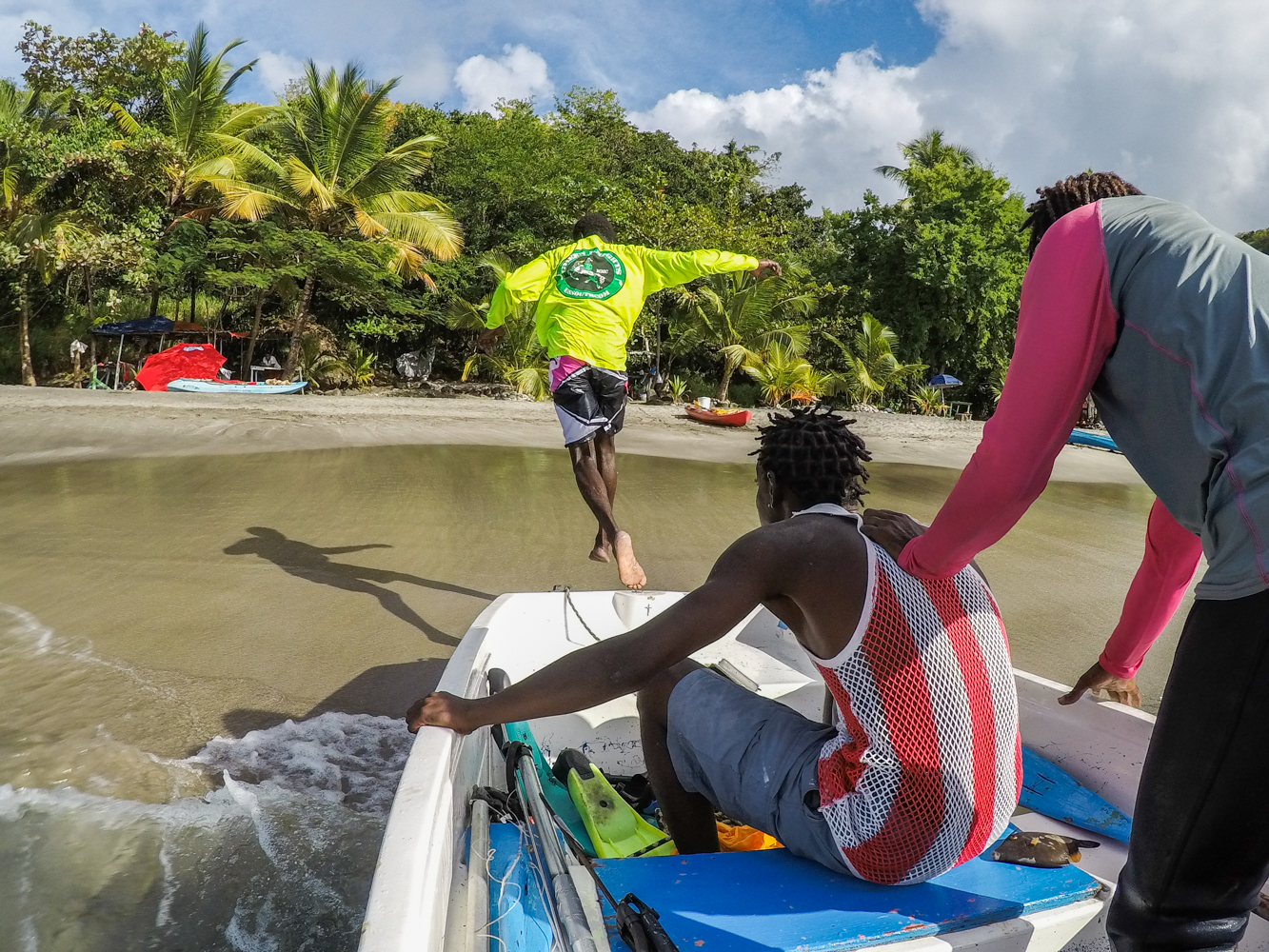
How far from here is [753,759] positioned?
1.83 m

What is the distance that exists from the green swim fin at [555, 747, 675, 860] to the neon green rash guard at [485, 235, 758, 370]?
9.23 feet

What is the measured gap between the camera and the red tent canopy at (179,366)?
16.0m

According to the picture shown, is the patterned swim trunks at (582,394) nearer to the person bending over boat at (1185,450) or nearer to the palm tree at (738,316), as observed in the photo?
the person bending over boat at (1185,450)

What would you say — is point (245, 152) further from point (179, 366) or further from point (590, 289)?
point (590, 289)

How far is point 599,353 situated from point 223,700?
8.11 feet

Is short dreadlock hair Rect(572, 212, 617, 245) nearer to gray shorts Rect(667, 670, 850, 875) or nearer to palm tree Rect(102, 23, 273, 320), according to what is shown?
gray shorts Rect(667, 670, 850, 875)

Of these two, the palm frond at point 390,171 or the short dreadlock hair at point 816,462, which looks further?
the palm frond at point 390,171

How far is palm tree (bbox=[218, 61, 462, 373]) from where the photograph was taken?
1736 centimetres

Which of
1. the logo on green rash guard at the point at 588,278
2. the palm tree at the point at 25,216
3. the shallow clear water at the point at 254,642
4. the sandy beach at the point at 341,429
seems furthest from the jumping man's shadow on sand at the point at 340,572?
the palm tree at the point at 25,216

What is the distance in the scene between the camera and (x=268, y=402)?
47.5 feet

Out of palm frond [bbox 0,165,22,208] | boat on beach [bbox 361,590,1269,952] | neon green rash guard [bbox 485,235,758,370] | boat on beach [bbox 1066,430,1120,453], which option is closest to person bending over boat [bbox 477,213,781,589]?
neon green rash guard [bbox 485,235,758,370]

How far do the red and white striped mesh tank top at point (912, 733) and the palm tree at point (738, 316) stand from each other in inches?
673

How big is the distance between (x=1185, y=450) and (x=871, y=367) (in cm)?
2011

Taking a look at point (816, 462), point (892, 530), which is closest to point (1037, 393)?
point (892, 530)
